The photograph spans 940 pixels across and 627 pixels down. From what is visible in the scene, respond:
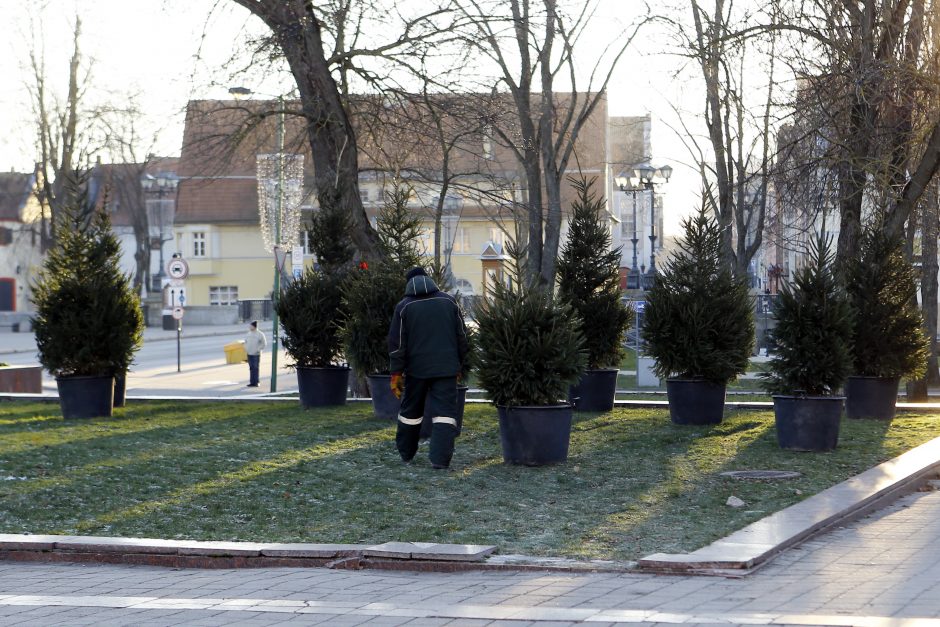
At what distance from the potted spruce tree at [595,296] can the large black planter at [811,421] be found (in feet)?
13.2

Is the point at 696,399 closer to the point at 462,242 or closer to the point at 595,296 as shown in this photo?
the point at 595,296

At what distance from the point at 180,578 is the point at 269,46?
12.5 meters

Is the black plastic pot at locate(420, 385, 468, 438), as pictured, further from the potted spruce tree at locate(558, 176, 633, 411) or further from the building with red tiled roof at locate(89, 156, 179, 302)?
the building with red tiled roof at locate(89, 156, 179, 302)

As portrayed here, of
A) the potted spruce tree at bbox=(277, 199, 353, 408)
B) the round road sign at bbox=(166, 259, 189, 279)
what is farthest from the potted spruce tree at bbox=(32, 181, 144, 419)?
the round road sign at bbox=(166, 259, 189, 279)

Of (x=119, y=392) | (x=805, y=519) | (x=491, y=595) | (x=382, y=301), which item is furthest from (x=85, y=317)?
(x=491, y=595)

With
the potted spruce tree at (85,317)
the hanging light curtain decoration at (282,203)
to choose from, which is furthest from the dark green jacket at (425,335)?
the hanging light curtain decoration at (282,203)

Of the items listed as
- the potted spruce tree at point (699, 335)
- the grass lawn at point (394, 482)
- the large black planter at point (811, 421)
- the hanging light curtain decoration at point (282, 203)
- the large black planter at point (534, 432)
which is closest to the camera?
the grass lawn at point (394, 482)

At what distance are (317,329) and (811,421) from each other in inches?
275

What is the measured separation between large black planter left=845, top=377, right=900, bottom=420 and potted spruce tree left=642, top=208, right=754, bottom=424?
1.52 m

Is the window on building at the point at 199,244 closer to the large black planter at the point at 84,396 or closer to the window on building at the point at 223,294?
the window on building at the point at 223,294

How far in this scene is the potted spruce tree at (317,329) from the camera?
17.3 meters

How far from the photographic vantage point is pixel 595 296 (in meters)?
16.9

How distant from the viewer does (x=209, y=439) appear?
14.1 meters

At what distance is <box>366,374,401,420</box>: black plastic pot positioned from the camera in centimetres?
1571
